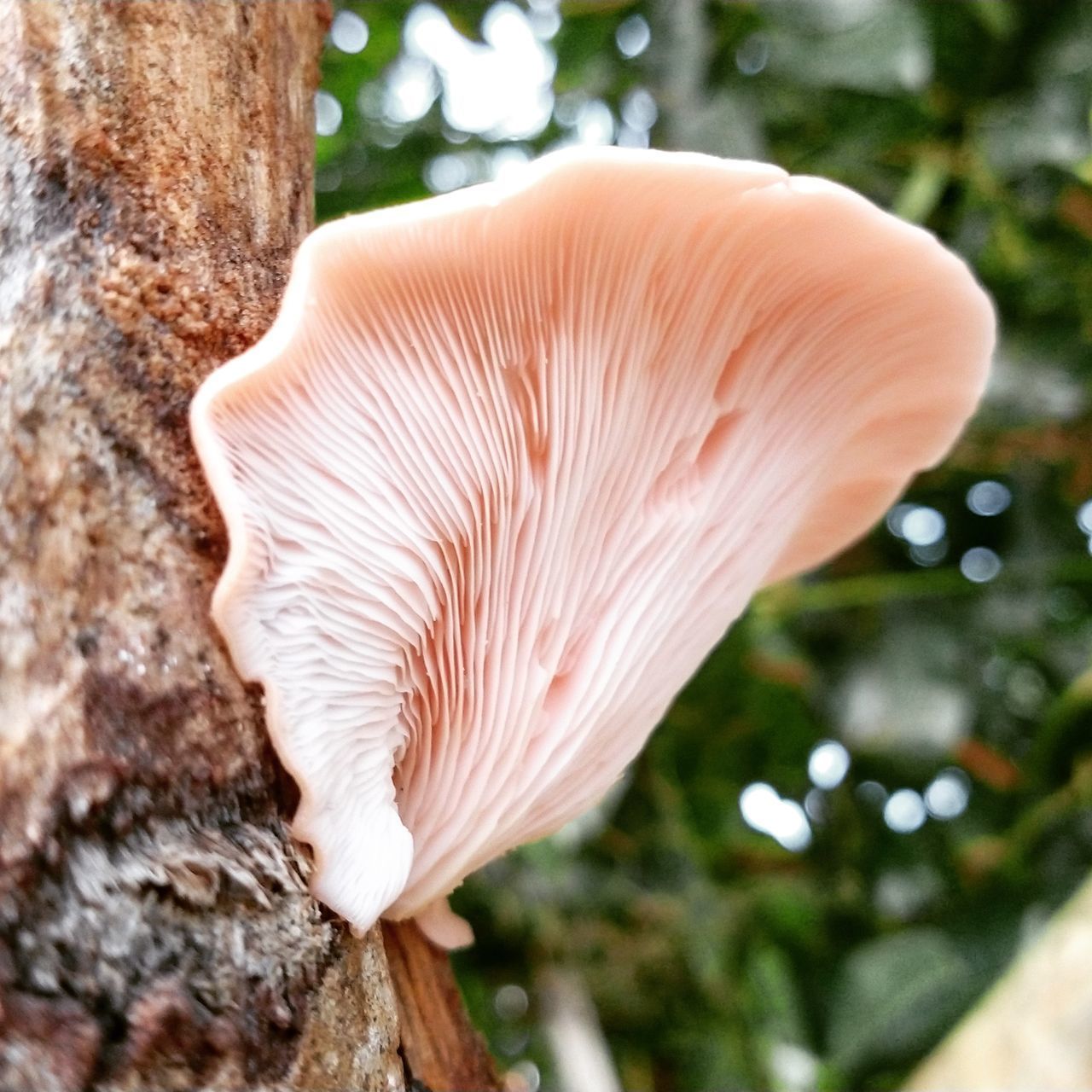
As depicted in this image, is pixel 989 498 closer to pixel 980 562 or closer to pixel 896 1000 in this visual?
pixel 980 562

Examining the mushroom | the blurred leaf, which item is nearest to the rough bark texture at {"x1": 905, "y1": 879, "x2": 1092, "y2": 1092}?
the mushroom

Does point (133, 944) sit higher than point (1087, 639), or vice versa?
point (133, 944)

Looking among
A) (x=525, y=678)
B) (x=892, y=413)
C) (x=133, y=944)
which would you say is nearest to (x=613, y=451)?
(x=525, y=678)

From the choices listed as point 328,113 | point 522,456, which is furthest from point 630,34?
point 522,456

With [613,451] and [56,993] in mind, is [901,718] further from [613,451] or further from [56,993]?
[56,993]

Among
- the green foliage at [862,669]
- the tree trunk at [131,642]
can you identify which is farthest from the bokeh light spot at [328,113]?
the tree trunk at [131,642]

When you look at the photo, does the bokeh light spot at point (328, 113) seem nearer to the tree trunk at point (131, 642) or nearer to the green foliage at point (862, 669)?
the green foliage at point (862, 669)
